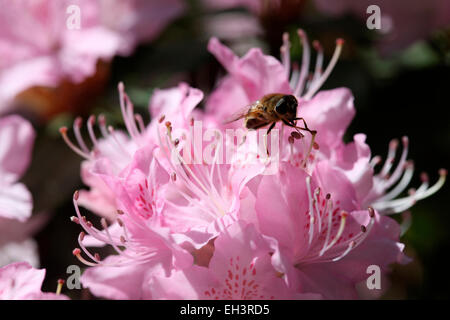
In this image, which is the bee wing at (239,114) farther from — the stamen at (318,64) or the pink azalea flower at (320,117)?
the stamen at (318,64)

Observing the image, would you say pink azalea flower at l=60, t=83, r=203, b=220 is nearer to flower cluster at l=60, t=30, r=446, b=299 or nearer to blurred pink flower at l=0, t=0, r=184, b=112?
flower cluster at l=60, t=30, r=446, b=299

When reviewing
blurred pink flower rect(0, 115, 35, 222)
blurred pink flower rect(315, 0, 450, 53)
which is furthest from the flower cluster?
blurred pink flower rect(315, 0, 450, 53)

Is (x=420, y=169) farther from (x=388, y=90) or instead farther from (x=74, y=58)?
(x=74, y=58)

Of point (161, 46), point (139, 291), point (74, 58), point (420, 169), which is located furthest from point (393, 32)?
point (139, 291)

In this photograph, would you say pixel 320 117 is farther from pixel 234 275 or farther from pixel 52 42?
pixel 52 42

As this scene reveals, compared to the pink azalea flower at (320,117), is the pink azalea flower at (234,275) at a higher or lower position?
lower

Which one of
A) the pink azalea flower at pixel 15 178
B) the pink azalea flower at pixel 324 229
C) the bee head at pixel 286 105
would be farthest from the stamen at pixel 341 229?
the pink azalea flower at pixel 15 178

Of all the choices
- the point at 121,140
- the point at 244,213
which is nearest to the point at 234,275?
the point at 244,213

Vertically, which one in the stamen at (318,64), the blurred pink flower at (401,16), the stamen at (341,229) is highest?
the blurred pink flower at (401,16)
